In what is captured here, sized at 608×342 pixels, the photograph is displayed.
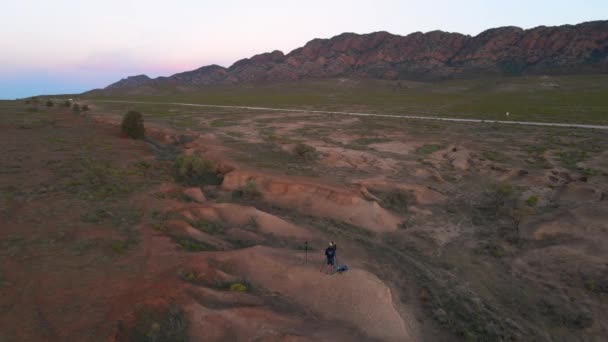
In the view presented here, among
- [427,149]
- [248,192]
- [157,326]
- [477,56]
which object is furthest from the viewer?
[477,56]

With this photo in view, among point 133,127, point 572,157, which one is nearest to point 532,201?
point 572,157

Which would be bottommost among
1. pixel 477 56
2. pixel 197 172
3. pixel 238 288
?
pixel 238 288

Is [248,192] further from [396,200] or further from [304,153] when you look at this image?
[304,153]

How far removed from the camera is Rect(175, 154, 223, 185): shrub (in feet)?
83.2

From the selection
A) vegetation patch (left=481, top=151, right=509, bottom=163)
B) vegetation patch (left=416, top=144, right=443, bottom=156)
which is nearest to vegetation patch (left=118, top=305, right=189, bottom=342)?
vegetation patch (left=416, top=144, right=443, bottom=156)

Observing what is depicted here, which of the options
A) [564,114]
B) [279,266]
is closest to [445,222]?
[279,266]

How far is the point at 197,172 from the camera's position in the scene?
26094mm

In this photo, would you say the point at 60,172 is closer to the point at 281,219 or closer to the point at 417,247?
the point at 281,219

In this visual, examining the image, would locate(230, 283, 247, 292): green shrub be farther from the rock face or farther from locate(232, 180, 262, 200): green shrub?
the rock face

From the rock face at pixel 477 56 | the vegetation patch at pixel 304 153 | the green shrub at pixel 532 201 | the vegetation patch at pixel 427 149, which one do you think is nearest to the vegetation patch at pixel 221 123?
the vegetation patch at pixel 304 153

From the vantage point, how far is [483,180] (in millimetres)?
27312

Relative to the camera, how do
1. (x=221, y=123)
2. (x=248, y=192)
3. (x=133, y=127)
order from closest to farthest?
(x=248, y=192), (x=133, y=127), (x=221, y=123)

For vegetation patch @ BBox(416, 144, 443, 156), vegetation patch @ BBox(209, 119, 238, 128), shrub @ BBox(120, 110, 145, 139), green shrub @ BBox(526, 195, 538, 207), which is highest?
shrub @ BBox(120, 110, 145, 139)

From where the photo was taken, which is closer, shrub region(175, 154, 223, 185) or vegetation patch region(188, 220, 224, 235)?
vegetation patch region(188, 220, 224, 235)
